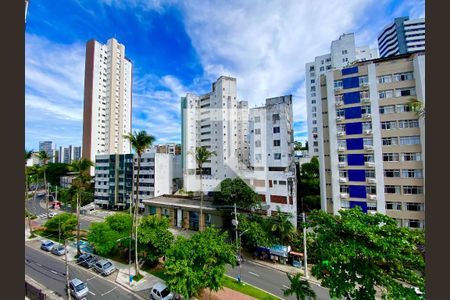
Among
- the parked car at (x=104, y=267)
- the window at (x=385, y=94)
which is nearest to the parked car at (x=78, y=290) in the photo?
the parked car at (x=104, y=267)

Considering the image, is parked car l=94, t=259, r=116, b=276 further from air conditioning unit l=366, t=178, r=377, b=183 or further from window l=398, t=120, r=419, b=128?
window l=398, t=120, r=419, b=128

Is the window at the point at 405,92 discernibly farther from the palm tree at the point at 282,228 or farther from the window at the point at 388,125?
the palm tree at the point at 282,228

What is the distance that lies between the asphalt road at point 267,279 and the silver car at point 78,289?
37.5 feet

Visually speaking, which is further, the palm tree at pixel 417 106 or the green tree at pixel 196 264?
the palm tree at pixel 417 106

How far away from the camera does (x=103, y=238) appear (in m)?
20.0

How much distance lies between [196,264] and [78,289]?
9987 millimetres

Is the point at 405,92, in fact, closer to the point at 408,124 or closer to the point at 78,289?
the point at 408,124

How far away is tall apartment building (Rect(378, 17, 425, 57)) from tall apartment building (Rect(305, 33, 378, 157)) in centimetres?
3602

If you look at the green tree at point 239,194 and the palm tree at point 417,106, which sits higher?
the palm tree at point 417,106

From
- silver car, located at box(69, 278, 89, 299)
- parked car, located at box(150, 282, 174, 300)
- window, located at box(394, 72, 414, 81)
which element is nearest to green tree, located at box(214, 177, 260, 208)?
parked car, located at box(150, 282, 174, 300)

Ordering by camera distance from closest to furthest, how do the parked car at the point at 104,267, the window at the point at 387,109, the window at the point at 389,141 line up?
the parked car at the point at 104,267, the window at the point at 389,141, the window at the point at 387,109

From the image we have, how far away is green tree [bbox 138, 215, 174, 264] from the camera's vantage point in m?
17.8

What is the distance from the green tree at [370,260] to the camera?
8.79m

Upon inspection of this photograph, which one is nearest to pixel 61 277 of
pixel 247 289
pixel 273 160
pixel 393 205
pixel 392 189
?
pixel 247 289
